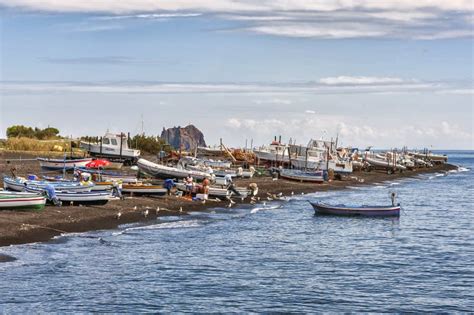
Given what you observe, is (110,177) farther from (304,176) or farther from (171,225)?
(304,176)

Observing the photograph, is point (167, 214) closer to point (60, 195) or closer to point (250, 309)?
point (60, 195)

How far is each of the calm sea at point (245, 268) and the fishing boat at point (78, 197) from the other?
4.22 metres

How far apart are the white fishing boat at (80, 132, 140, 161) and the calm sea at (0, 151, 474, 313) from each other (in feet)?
129

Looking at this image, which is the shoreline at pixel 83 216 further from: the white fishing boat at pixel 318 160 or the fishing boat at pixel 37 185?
the white fishing boat at pixel 318 160

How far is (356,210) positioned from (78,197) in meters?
21.6

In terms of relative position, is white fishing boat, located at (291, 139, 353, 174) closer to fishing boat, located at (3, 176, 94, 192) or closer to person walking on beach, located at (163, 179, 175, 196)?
person walking on beach, located at (163, 179, 175, 196)

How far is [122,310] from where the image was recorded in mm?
28875

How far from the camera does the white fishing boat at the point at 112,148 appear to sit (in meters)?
95.2

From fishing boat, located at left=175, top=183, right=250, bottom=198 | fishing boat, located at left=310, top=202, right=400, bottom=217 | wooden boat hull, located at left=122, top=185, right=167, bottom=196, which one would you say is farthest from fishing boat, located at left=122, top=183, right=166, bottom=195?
fishing boat, located at left=310, top=202, right=400, bottom=217

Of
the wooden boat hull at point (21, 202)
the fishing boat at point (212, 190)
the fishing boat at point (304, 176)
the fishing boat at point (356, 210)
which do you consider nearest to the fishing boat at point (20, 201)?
the wooden boat hull at point (21, 202)

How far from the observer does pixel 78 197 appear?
52.8 meters

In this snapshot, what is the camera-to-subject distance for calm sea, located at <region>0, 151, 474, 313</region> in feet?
99.9

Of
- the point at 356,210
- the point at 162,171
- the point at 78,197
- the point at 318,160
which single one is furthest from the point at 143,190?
the point at 318,160

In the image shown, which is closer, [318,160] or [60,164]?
[60,164]
